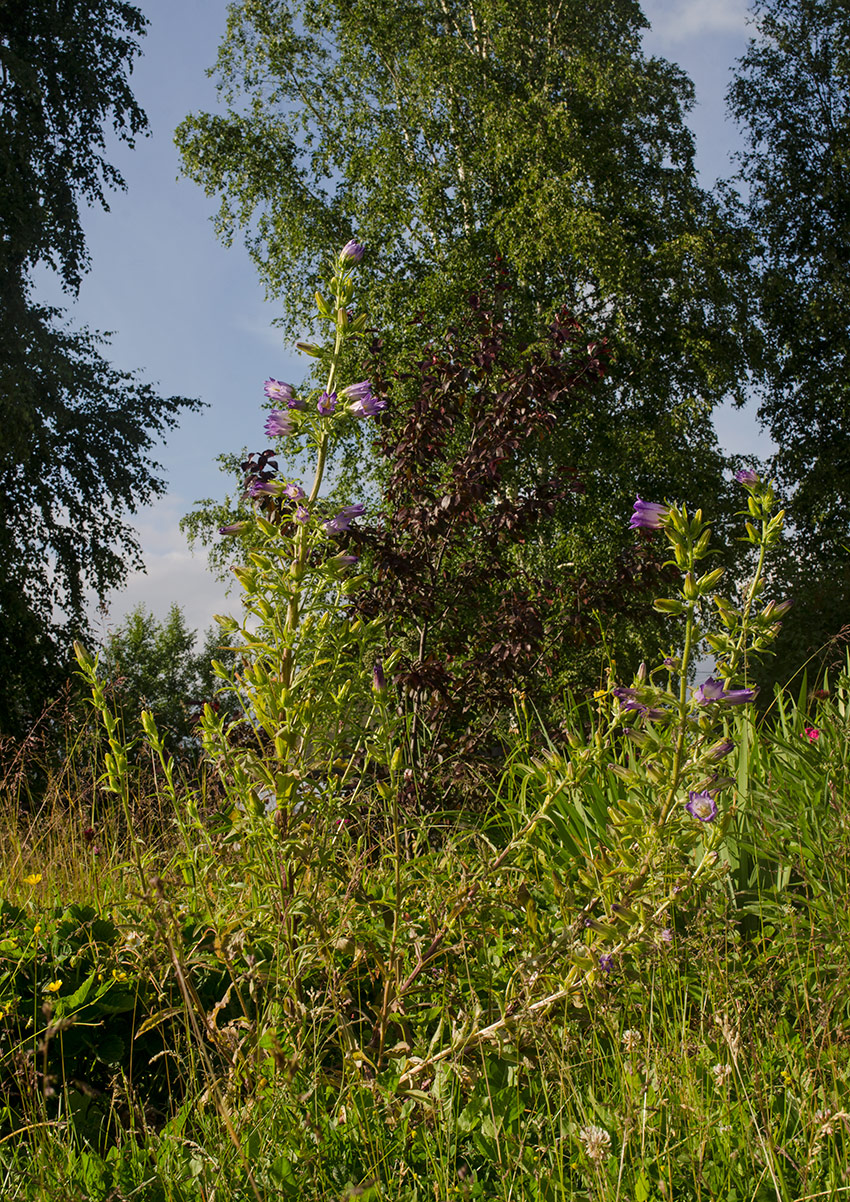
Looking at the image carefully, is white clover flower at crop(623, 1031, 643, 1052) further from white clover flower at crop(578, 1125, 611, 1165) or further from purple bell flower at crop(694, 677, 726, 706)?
purple bell flower at crop(694, 677, 726, 706)

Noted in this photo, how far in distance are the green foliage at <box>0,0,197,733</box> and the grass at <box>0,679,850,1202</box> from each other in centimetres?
1014

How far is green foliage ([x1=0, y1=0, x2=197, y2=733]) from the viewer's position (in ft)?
39.5

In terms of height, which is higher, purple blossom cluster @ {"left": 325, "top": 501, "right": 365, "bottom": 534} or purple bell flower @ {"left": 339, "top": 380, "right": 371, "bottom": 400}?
purple bell flower @ {"left": 339, "top": 380, "right": 371, "bottom": 400}

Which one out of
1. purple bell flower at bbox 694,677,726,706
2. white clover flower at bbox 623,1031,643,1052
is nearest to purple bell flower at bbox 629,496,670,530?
purple bell flower at bbox 694,677,726,706

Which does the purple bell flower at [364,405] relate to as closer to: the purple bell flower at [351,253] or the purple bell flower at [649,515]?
the purple bell flower at [351,253]

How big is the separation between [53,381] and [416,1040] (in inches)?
500

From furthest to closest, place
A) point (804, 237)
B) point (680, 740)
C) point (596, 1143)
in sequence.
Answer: point (804, 237), point (680, 740), point (596, 1143)

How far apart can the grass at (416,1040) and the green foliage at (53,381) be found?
1014 cm

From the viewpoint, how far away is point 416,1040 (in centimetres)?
199

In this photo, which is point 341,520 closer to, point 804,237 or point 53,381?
point 53,381

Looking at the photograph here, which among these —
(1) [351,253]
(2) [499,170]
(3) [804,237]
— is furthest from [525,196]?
(1) [351,253]

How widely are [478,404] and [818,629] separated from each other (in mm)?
9962

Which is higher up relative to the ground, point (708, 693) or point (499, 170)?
point (499, 170)

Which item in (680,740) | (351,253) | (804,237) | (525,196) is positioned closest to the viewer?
(680,740)
